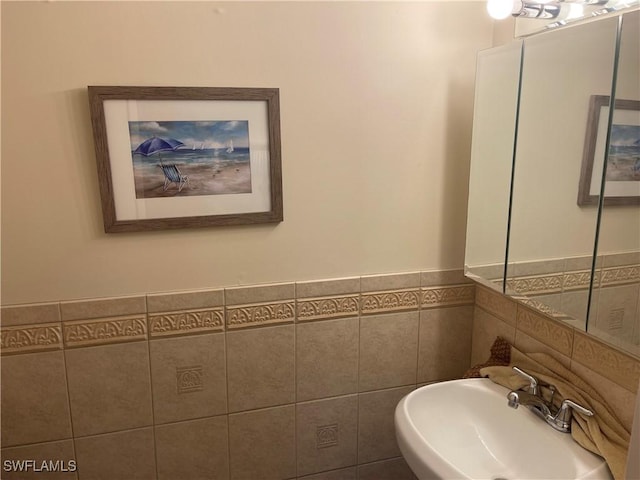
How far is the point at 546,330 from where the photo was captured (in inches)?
51.6

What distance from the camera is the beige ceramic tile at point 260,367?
4.70 ft

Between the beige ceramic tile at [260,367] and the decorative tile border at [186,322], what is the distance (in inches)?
2.6

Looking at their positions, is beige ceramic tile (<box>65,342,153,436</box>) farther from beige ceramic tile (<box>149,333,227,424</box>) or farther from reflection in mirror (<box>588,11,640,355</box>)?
reflection in mirror (<box>588,11,640,355</box>)

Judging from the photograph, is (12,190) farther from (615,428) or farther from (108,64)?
(615,428)

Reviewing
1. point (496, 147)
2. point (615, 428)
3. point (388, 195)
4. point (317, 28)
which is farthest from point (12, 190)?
point (615, 428)

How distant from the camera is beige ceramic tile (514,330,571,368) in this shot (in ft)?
4.13

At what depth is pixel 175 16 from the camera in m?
1.22

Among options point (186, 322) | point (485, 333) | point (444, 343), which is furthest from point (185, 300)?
point (485, 333)

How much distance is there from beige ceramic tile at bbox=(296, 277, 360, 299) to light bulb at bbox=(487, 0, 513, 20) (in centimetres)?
86

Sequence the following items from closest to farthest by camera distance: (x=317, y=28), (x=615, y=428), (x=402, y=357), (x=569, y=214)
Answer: (x=615, y=428)
(x=569, y=214)
(x=317, y=28)
(x=402, y=357)

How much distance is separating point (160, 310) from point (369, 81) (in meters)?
0.93

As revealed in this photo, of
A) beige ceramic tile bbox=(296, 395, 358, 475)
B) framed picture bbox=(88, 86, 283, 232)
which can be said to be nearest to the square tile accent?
beige ceramic tile bbox=(296, 395, 358, 475)

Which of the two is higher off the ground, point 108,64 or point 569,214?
point 108,64

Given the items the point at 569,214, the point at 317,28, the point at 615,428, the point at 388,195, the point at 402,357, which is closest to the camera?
the point at 615,428
